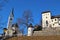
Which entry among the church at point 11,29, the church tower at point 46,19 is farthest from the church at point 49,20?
the church at point 11,29

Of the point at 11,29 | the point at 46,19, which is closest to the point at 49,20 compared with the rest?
the point at 46,19

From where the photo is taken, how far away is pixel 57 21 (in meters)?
78.2

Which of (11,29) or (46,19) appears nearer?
(11,29)

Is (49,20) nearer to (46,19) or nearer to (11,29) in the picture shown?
(46,19)

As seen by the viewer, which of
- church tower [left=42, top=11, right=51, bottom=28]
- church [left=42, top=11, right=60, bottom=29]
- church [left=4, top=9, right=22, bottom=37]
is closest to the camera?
church [left=4, top=9, right=22, bottom=37]

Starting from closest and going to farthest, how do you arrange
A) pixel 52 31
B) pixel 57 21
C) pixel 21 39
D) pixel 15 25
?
1. pixel 21 39
2. pixel 52 31
3. pixel 15 25
4. pixel 57 21

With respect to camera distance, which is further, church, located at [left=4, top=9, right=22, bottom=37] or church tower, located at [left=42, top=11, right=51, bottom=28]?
church tower, located at [left=42, top=11, right=51, bottom=28]

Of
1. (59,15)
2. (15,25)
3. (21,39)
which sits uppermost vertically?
(59,15)

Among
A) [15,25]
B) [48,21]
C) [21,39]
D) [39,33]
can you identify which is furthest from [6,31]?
[48,21]

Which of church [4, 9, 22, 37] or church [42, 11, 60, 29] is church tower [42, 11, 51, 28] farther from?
church [4, 9, 22, 37]

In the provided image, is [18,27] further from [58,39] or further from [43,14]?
[58,39]

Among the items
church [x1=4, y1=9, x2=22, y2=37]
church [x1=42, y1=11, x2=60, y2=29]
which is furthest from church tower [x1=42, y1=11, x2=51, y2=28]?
church [x1=4, y1=9, x2=22, y2=37]

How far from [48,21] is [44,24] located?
330 cm

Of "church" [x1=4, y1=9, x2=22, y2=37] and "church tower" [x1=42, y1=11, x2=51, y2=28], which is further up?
"church tower" [x1=42, y1=11, x2=51, y2=28]
